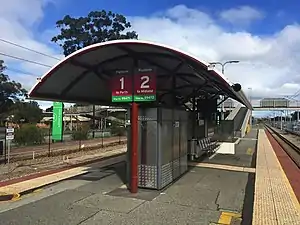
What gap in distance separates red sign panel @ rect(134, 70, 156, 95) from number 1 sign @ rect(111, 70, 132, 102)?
24cm

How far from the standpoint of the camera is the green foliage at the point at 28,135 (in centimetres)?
2820

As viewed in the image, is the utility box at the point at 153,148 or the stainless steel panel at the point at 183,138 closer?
the utility box at the point at 153,148

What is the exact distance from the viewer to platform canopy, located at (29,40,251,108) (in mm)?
9672

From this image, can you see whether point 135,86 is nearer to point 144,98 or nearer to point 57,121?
point 144,98

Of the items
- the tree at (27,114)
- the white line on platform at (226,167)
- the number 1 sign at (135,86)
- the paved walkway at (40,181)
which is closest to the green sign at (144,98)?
the number 1 sign at (135,86)

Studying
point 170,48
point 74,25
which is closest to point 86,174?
point 170,48

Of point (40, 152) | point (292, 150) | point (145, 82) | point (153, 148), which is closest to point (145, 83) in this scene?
point (145, 82)

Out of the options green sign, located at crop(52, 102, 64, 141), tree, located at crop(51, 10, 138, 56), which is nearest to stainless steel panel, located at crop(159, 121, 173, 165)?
green sign, located at crop(52, 102, 64, 141)

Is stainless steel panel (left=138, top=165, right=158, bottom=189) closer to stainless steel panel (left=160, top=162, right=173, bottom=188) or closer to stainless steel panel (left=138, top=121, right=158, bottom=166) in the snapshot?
stainless steel panel (left=138, top=121, right=158, bottom=166)

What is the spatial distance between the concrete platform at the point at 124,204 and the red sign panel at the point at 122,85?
283cm

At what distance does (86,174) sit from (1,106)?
171 feet

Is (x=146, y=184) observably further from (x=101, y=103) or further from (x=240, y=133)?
(x=240, y=133)

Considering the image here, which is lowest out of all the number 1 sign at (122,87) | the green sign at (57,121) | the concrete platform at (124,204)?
the concrete platform at (124,204)

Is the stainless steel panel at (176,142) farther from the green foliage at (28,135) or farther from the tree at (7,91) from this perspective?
the tree at (7,91)
